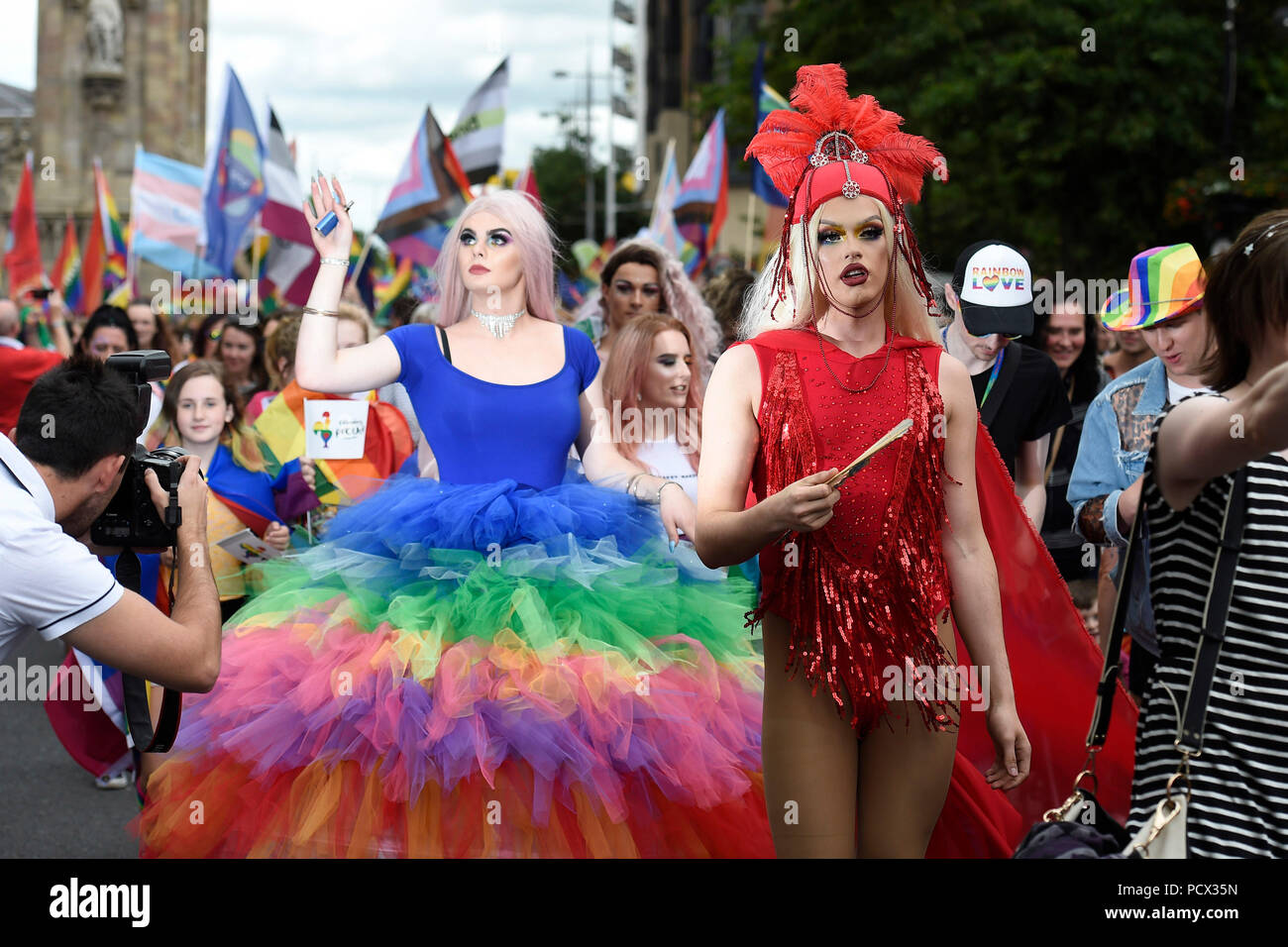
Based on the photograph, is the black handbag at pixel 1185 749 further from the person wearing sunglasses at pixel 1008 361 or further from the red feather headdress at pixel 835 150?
the person wearing sunglasses at pixel 1008 361

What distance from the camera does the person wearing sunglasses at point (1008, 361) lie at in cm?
533

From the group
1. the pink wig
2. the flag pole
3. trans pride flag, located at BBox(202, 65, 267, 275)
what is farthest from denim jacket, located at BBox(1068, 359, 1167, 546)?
trans pride flag, located at BBox(202, 65, 267, 275)

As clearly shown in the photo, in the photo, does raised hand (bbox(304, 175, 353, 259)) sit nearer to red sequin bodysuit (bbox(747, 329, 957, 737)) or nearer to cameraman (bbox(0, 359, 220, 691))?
cameraman (bbox(0, 359, 220, 691))

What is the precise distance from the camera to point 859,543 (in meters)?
3.23

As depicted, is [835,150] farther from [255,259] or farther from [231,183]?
[255,259]

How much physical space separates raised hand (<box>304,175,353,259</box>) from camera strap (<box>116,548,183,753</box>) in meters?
1.18

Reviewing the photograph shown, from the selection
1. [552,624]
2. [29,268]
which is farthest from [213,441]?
[29,268]

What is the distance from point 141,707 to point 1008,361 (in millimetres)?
3377

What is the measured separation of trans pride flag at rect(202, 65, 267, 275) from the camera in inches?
568

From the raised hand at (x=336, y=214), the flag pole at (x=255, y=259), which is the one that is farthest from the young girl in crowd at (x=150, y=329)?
the raised hand at (x=336, y=214)

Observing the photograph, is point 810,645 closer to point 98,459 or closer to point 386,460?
point 98,459

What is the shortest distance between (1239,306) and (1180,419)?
0.26m

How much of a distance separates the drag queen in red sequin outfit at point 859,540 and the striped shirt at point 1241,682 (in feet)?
2.39

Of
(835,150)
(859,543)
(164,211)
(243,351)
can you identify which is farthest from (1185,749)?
(164,211)
